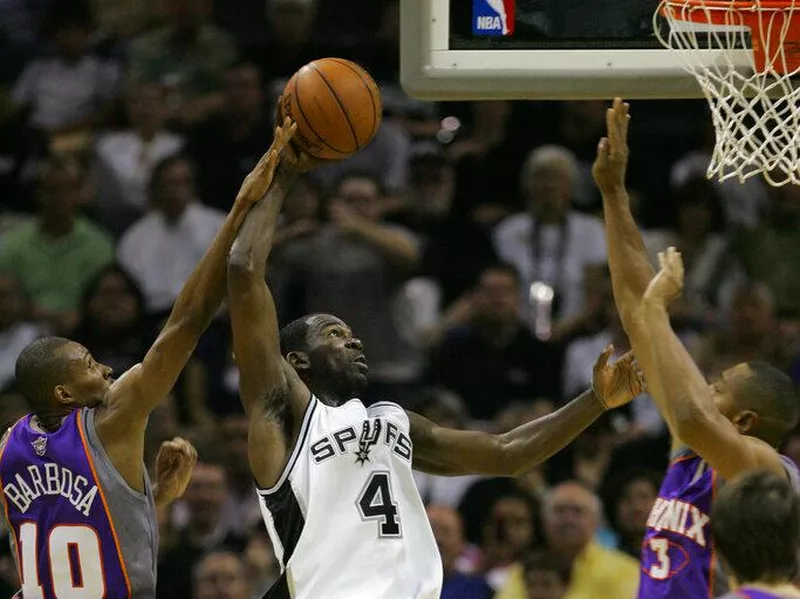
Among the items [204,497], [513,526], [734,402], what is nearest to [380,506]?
[734,402]

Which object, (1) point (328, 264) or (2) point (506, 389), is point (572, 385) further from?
(1) point (328, 264)

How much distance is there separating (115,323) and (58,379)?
4.01 metres

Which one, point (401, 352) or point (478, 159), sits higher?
point (478, 159)

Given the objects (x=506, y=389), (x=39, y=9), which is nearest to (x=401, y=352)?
(x=506, y=389)

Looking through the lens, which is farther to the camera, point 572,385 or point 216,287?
point 572,385

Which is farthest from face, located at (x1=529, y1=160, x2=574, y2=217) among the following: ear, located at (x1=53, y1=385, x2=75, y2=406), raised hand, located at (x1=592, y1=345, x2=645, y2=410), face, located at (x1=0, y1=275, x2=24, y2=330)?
ear, located at (x1=53, y1=385, x2=75, y2=406)

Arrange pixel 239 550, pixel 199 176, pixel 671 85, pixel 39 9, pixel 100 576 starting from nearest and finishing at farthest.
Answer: pixel 100 576 → pixel 671 85 → pixel 239 550 → pixel 199 176 → pixel 39 9

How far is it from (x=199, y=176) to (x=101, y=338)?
1294 mm

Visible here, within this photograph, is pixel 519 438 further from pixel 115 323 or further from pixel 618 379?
pixel 115 323

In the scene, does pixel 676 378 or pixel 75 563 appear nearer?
pixel 676 378

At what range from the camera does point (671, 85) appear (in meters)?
5.88

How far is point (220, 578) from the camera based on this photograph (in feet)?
27.2

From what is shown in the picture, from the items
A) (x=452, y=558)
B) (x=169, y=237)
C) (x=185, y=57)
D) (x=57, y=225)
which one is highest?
(x=185, y=57)

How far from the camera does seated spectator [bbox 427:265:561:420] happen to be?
9.48m
